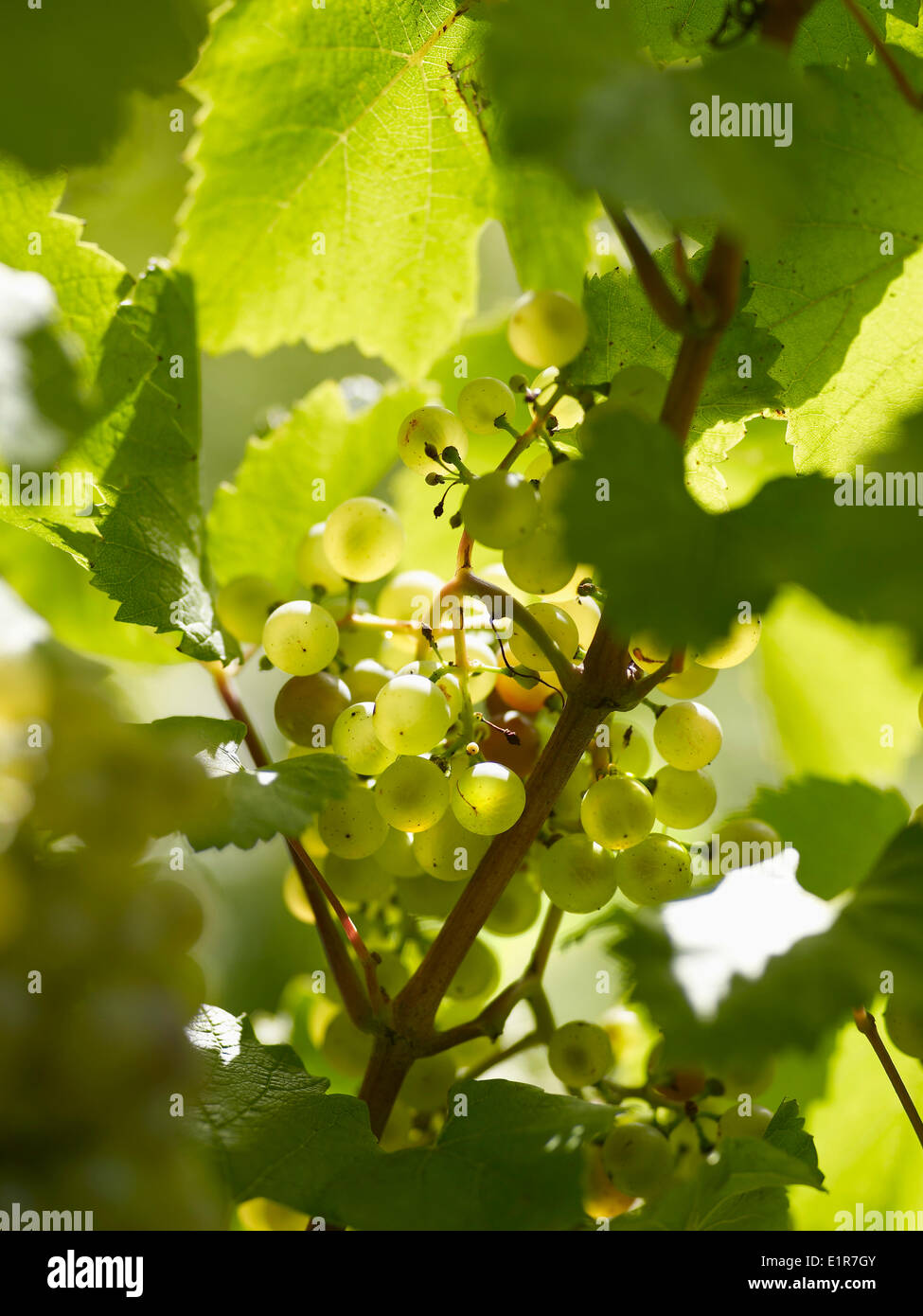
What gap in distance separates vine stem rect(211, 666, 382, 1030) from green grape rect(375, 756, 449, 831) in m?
0.06

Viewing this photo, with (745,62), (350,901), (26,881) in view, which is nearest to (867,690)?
(350,901)

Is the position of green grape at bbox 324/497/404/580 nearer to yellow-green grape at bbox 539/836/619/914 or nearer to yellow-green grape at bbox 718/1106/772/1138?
yellow-green grape at bbox 539/836/619/914

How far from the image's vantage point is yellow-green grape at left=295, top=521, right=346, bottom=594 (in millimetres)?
729

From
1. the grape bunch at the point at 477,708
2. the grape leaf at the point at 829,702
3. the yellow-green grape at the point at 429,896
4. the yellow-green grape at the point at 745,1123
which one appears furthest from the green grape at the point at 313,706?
the grape leaf at the point at 829,702

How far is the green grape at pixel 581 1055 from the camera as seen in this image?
65 centimetres

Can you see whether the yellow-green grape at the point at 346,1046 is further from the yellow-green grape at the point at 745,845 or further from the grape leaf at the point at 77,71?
the grape leaf at the point at 77,71

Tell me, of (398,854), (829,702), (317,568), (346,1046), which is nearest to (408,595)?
(317,568)

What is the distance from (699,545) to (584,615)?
20 centimetres

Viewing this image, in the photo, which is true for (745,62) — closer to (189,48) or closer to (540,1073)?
(189,48)

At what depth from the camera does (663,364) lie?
62 centimetres

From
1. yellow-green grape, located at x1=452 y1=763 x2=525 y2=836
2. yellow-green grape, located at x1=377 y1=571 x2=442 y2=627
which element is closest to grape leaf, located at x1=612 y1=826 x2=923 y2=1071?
yellow-green grape, located at x1=452 y1=763 x2=525 y2=836

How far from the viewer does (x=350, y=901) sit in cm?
70

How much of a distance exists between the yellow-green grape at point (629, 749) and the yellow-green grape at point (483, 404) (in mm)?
183

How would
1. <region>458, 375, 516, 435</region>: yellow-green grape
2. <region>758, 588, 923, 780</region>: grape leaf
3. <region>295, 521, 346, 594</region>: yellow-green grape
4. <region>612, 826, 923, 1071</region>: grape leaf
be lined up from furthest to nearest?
<region>758, 588, 923, 780</region>: grape leaf
<region>295, 521, 346, 594</region>: yellow-green grape
<region>458, 375, 516, 435</region>: yellow-green grape
<region>612, 826, 923, 1071</region>: grape leaf
